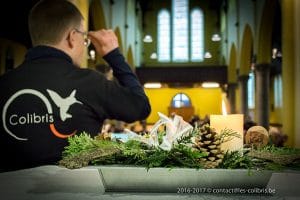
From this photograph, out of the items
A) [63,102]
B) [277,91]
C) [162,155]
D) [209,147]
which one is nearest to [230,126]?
[209,147]

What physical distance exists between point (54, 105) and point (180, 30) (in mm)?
28266

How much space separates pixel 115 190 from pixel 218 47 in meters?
28.3

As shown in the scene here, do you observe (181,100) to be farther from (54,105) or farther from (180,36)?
(54,105)

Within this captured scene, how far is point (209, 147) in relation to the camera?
117 cm

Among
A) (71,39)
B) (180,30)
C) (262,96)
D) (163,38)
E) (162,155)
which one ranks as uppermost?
(180,30)

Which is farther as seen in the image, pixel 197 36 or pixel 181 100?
pixel 181 100

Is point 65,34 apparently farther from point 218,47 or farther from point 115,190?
point 218,47

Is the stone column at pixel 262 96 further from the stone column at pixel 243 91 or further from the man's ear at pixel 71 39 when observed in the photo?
the man's ear at pixel 71 39

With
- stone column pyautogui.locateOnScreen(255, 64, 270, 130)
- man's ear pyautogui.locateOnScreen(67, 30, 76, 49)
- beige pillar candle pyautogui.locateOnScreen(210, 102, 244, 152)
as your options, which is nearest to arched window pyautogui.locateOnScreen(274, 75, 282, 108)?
stone column pyautogui.locateOnScreen(255, 64, 270, 130)

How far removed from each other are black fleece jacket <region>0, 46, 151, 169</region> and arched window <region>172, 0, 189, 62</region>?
2766 cm

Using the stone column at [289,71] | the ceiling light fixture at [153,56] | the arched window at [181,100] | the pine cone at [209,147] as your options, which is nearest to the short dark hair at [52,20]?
the pine cone at [209,147]

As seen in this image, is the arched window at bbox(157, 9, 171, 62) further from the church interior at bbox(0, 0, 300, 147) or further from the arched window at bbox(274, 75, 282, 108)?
the arched window at bbox(274, 75, 282, 108)

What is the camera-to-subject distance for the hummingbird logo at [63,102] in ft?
5.20

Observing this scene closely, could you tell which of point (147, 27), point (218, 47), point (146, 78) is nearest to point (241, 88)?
point (146, 78)
